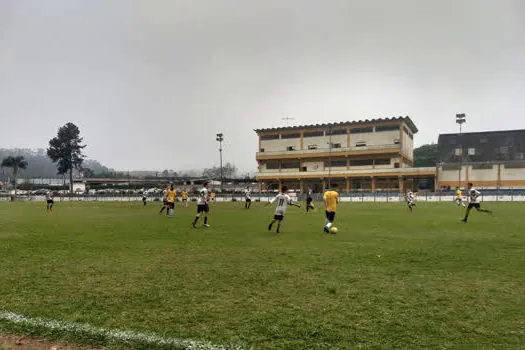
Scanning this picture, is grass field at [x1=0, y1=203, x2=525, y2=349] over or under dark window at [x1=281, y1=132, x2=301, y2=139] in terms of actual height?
under

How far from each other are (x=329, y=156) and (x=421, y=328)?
71.9 m

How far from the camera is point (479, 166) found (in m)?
67.8

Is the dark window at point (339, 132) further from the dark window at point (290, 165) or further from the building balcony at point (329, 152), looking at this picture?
the dark window at point (290, 165)

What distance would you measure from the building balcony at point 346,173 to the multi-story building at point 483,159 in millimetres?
3854

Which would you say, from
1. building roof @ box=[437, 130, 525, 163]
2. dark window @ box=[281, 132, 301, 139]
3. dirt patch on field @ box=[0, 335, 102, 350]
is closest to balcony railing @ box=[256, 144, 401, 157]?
dark window @ box=[281, 132, 301, 139]

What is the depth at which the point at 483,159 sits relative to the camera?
72000 millimetres

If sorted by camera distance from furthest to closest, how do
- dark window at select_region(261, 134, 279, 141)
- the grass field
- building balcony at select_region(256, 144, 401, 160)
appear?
dark window at select_region(261, 134, 279, 141) < building balcony at select_region(256, 144, 401, 160) < the grass field

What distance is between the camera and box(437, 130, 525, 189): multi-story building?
215 feet

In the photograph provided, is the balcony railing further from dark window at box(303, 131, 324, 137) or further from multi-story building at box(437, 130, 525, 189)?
multi-story building at box(437, 130, 525, 189)

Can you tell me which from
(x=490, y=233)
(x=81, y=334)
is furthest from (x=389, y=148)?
(x=81, y=334)

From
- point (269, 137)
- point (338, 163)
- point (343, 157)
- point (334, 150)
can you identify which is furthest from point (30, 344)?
point (269, 137)

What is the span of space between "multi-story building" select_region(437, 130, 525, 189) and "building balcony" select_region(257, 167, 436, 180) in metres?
3.85

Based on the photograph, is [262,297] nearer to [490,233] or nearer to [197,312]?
[197,312]

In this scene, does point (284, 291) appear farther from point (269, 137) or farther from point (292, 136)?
point (269, 137)
